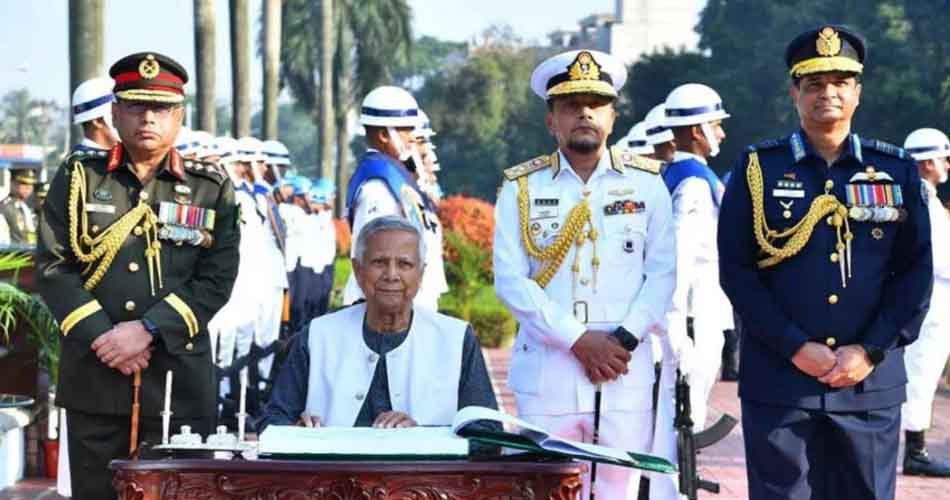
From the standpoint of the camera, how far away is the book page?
15.4 feet

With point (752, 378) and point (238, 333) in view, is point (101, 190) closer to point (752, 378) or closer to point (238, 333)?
point (752, 378)

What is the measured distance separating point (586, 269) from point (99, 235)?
1851 mm

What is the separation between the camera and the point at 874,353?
6.17m

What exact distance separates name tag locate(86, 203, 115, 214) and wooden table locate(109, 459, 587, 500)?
6.57 feet

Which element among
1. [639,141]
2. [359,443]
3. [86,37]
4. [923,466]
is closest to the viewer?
[359,443]

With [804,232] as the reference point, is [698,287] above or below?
below

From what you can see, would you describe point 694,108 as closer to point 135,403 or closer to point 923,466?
point 923,466

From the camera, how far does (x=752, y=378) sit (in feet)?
20.9

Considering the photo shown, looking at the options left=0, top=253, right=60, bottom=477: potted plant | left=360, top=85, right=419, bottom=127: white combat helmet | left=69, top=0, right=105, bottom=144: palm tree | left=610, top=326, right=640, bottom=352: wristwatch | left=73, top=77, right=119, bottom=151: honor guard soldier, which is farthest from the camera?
left=69, top=0, right=105, bottom=144: palm tree

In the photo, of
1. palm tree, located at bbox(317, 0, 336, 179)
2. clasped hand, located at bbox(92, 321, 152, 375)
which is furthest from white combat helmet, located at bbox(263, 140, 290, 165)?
palm tree, located at bbox(317, 0, 336, 179)

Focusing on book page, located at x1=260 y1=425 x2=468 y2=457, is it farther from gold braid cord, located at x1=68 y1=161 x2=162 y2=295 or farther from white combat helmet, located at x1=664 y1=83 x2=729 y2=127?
white combat helmet, located at x1=664 y1=83 x2=729 y2=127

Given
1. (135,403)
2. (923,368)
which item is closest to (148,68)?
(135,403)

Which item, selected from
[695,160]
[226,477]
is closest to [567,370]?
[226,477]

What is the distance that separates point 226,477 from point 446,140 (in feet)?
228
